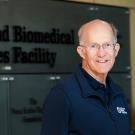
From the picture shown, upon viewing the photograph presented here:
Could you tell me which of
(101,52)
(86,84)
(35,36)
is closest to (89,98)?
(86,84)

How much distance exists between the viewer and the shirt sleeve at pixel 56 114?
165cm

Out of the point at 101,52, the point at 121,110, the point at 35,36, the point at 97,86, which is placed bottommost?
the point at 121,110

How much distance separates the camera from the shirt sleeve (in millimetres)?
1646

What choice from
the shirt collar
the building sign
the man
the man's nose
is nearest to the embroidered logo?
the man

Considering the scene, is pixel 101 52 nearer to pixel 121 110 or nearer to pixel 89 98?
pixel 89 98

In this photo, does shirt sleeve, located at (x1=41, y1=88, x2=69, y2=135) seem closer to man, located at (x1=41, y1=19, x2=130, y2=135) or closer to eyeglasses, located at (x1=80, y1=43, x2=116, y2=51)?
man, located at (x1=41, y1=19, x2=130, y2=135)

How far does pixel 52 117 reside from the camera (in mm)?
1681

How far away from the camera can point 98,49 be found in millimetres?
1712

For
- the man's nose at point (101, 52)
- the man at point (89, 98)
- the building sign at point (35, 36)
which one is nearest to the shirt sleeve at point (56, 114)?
the man at point (89, 98)

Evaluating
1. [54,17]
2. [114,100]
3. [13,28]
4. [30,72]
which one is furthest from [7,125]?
[114,100]

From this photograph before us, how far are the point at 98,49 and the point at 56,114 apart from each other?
0.32 meters

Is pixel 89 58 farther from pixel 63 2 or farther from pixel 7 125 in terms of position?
pixel 63 2

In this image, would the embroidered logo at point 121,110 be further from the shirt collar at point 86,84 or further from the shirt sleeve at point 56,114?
the shirt sleeve at point 56,114

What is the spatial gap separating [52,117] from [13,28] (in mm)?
1615
